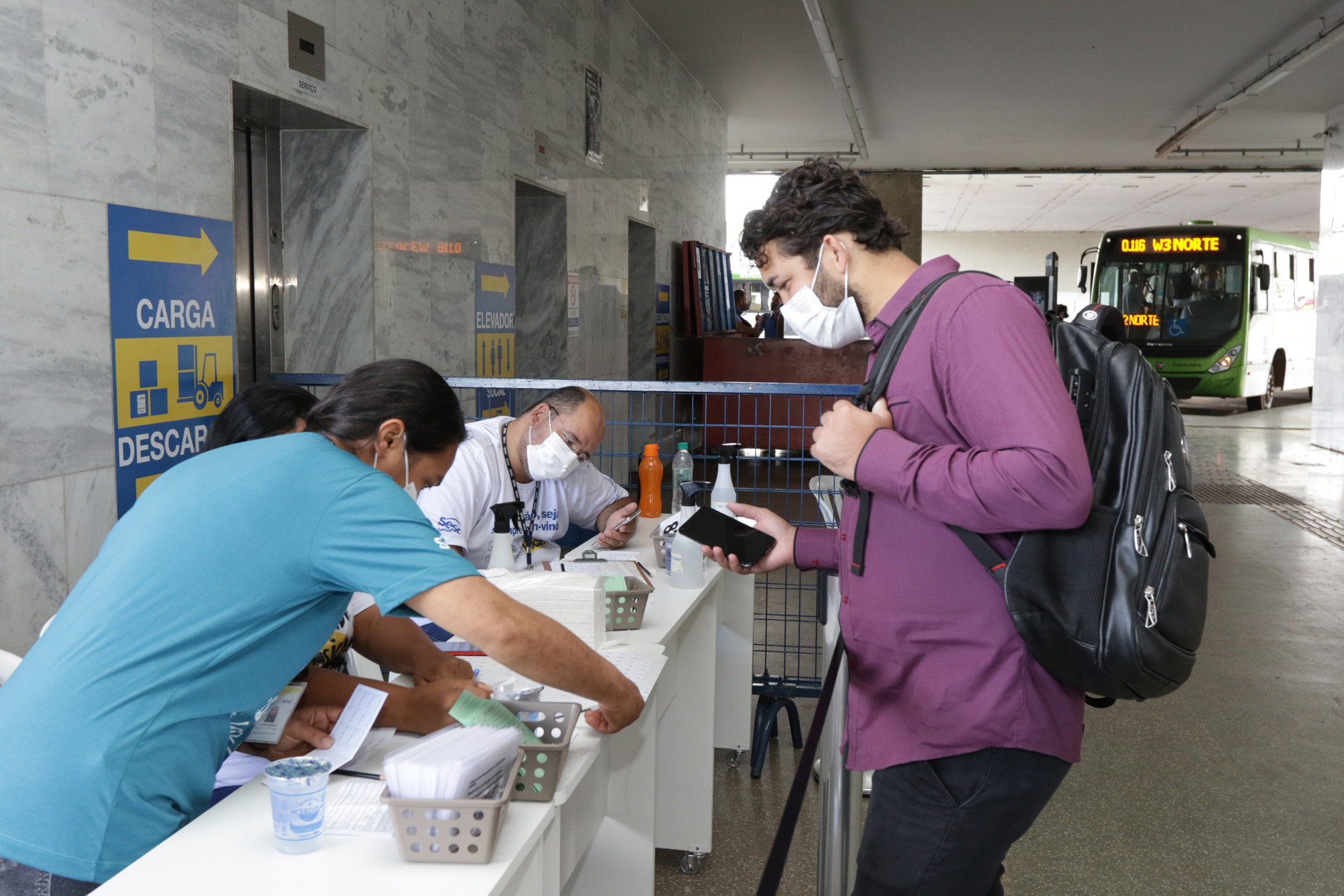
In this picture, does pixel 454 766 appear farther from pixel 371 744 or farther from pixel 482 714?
pixel 371 744

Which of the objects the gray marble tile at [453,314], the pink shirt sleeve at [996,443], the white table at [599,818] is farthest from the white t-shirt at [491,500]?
the gray marble tile at [453,314]

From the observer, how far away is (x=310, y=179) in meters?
4.49

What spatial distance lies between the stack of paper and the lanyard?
145 centimetres

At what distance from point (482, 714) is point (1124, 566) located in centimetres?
91

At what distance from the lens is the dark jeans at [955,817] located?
4.59 feet

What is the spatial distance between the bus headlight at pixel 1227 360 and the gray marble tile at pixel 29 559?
1525cm

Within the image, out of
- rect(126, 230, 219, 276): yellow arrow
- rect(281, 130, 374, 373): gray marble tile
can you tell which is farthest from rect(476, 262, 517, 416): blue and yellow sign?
rect(126, 230, 219, 276): yellow arrow

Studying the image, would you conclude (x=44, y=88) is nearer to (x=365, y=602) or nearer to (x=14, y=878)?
(x=365, y=602)

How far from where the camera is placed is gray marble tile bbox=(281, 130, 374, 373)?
449 centimetres

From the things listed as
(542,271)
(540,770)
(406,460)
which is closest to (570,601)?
(406,460)

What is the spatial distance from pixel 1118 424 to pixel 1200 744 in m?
2.85

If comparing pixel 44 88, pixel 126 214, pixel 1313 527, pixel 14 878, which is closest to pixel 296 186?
pixel 126 214

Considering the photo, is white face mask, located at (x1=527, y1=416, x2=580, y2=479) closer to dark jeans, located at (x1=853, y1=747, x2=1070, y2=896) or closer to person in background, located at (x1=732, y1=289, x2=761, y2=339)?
dark jeans, located at (x1=853, y1=747, x2=1070, y2=896)

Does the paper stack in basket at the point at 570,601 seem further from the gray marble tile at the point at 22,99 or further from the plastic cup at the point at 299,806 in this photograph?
the gray marble tile at the point at 22,99
